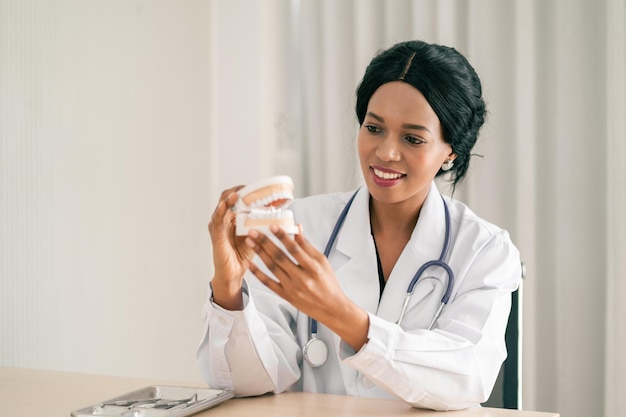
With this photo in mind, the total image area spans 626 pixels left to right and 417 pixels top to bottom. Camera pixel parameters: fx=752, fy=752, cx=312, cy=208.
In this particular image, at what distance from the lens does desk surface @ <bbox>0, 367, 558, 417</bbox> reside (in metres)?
1.31

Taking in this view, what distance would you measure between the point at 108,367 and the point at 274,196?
1414mm

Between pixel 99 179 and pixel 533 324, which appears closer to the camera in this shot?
pixel 99 179

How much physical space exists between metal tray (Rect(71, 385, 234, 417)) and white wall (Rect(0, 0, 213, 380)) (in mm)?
771

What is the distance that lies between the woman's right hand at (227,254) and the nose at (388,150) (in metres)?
0.38

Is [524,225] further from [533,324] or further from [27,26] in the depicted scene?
[27,26]

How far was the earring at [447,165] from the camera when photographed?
1794 mm

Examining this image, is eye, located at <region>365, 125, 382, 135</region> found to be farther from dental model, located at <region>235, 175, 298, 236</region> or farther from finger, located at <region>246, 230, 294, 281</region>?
finger, located at <region>246, 230, 294, 281</region>

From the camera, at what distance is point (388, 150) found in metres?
1.59

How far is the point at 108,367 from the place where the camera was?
2.42m

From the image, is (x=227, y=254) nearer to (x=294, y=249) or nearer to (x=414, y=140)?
(x=294, y=249)

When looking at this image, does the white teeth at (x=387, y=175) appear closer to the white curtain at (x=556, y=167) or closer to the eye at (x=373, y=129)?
the eye at (x=373, y=129)

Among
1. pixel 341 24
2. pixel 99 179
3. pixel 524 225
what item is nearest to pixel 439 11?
pixel 341 24

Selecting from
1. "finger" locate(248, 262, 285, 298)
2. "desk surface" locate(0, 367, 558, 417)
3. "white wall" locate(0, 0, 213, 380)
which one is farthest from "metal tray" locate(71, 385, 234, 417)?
"white wall" locate(0, 0, 213, 380)

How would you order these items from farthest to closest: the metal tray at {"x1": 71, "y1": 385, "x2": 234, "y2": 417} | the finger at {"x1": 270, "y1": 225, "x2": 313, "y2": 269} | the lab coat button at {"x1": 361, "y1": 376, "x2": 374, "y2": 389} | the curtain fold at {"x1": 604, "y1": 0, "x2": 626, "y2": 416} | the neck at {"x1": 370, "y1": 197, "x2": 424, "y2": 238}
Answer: the curtain fold at {"x1": 604, "y1": 0, "x2": 626, "y2": 416} → the neck at {"x1": 370, "y1": 197, "x2": 424, "y2": 238} → the lab coat button at {"x1": 361, "y1": 376, "x2": 374, "y2": 389} → the metal tray at {"x1": 71, "y1": 385, "x2": 234, "y2": 417} → the finger at {"x1": 270, "y1": 225, "x2": 313, "y2": 269}
